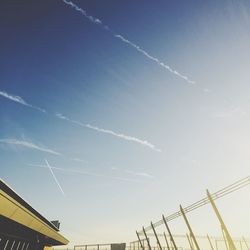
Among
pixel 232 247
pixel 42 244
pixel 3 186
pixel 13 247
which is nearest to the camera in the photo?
pixel 3 186

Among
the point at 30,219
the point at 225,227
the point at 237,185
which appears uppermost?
the point at 237,185

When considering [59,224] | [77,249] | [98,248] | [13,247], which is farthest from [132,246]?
[13,247]

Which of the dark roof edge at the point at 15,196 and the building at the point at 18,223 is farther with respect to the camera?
the building at the point at 18,223

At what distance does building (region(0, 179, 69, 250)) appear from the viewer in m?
4.72

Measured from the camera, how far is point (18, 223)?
20.3 ft

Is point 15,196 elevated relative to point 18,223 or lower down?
elevated

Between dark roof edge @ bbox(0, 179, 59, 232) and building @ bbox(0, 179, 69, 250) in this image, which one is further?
building @ bbox(0, 179, 69, 250)

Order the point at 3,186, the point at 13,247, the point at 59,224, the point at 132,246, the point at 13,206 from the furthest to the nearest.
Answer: the point at 132,246 < the point at 59,224 < the point at 13,247 < the point at 13,206 < the point at 3,186

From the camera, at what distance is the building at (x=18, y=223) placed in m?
4.72

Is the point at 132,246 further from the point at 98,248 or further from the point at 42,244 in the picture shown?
the point at 42,244

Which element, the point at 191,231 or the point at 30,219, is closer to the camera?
the point at 30,219

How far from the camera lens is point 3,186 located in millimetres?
4508

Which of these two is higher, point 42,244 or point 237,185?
point 237,185

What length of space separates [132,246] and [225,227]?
1104 inches
